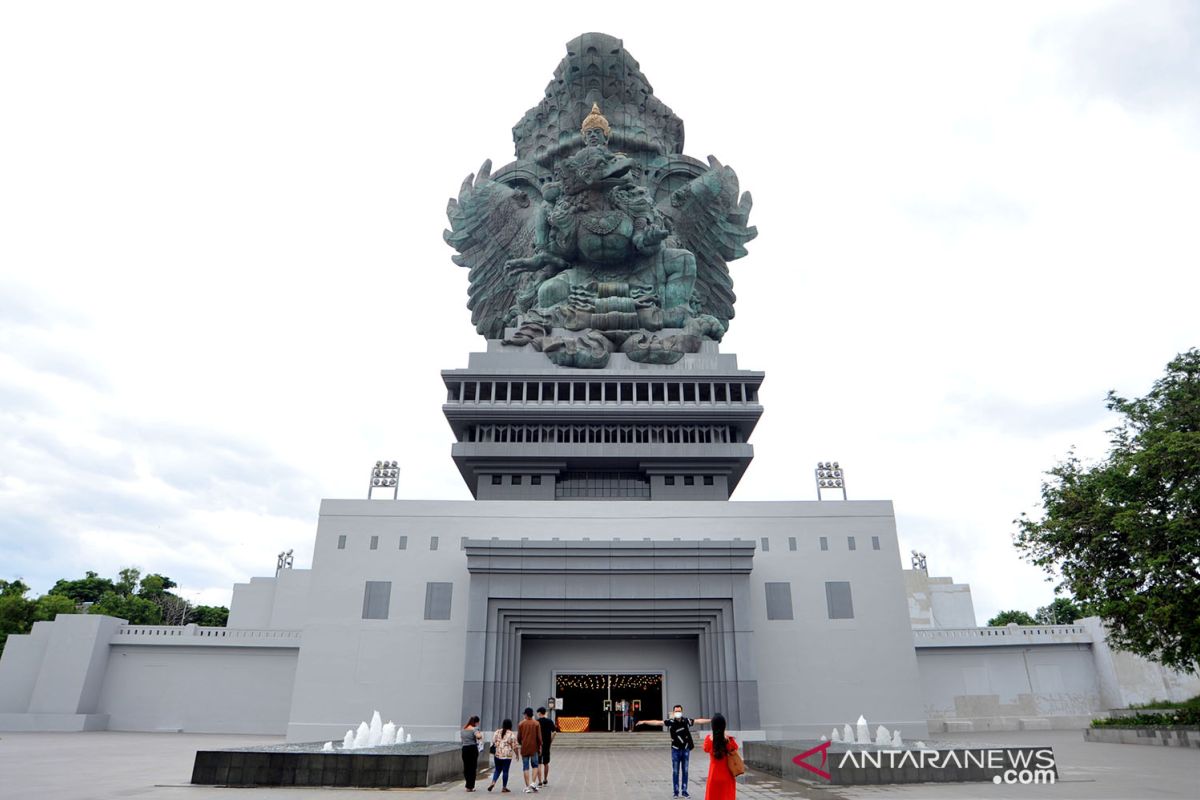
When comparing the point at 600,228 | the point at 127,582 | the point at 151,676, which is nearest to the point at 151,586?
the point at 127,582

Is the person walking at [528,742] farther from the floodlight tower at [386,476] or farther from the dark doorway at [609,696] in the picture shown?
the floodlight tower at [386,476]

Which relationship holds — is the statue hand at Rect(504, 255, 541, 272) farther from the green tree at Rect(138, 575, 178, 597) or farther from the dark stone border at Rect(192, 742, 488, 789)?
the green tree at Rect(138, 575, 178, 597)

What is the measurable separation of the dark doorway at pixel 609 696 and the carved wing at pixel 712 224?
3393cm

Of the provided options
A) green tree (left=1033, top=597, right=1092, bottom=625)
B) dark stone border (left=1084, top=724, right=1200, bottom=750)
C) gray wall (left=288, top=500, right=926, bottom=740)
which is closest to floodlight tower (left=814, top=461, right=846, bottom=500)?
gray wall (left=288, top=500, right=926, bottom=740)

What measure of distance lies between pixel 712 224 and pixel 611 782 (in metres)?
51.3

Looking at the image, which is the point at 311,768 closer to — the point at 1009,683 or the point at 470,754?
the point at 470,754

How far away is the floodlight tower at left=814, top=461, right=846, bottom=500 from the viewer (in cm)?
4497

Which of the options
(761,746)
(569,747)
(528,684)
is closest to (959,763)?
(761,746)

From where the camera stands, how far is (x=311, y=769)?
1440 cm

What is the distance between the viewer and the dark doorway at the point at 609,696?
109 feet

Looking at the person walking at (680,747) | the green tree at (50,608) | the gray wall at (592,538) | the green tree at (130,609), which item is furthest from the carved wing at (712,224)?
the green tree at (130,609)

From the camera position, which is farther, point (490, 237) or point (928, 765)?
point (490, 237)

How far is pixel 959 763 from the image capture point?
49.8 ft

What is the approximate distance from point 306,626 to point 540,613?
1133 cm
